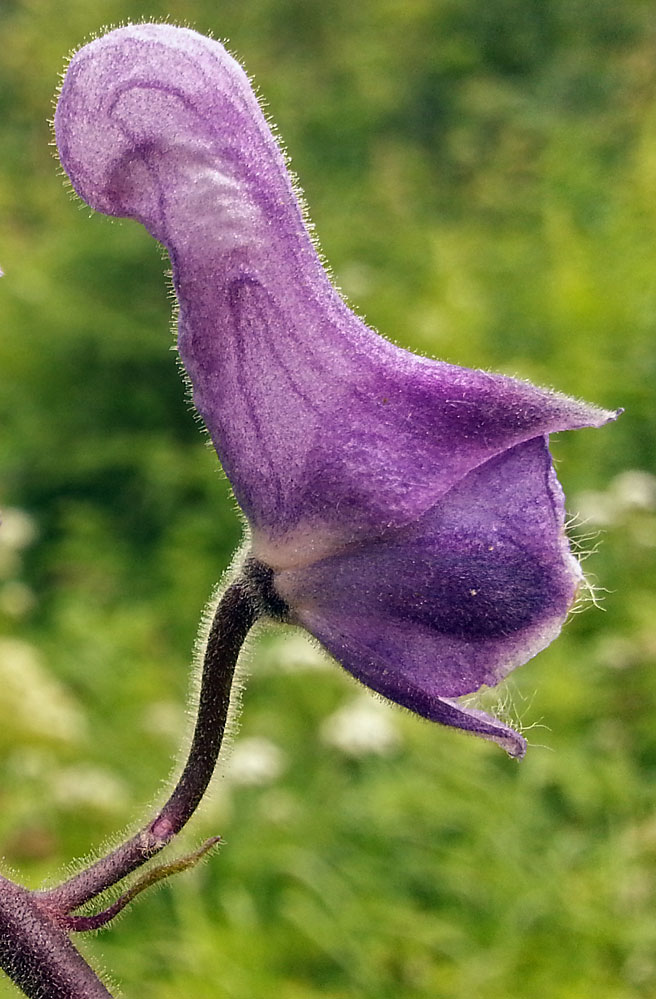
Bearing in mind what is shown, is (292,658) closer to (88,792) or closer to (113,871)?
(88,792)

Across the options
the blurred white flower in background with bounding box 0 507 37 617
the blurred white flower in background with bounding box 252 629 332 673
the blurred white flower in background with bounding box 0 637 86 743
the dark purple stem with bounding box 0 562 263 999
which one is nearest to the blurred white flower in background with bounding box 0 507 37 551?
the blurred white flower in background with bounding box 0 507 37 617

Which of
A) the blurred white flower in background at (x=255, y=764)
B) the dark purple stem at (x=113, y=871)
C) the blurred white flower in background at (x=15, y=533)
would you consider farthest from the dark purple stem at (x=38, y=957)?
the blurred white flower in background at (x=15, y=533)

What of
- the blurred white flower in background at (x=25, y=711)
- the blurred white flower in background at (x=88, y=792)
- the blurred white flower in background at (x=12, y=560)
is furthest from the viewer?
the blurred white flower in background at (x=12, y=560)

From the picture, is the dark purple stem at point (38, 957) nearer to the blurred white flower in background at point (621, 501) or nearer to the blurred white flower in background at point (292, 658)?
the blurred white flower in background at point (292, 658)

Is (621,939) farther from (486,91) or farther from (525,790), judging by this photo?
(486,91)

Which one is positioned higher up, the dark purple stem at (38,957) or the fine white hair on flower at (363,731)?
the fine white hair on flower at (363,731)

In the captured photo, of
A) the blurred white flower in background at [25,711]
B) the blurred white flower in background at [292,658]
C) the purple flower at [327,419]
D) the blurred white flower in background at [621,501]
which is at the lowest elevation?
the purple flower at [327,419]

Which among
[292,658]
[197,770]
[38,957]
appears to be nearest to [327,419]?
[197,770]
